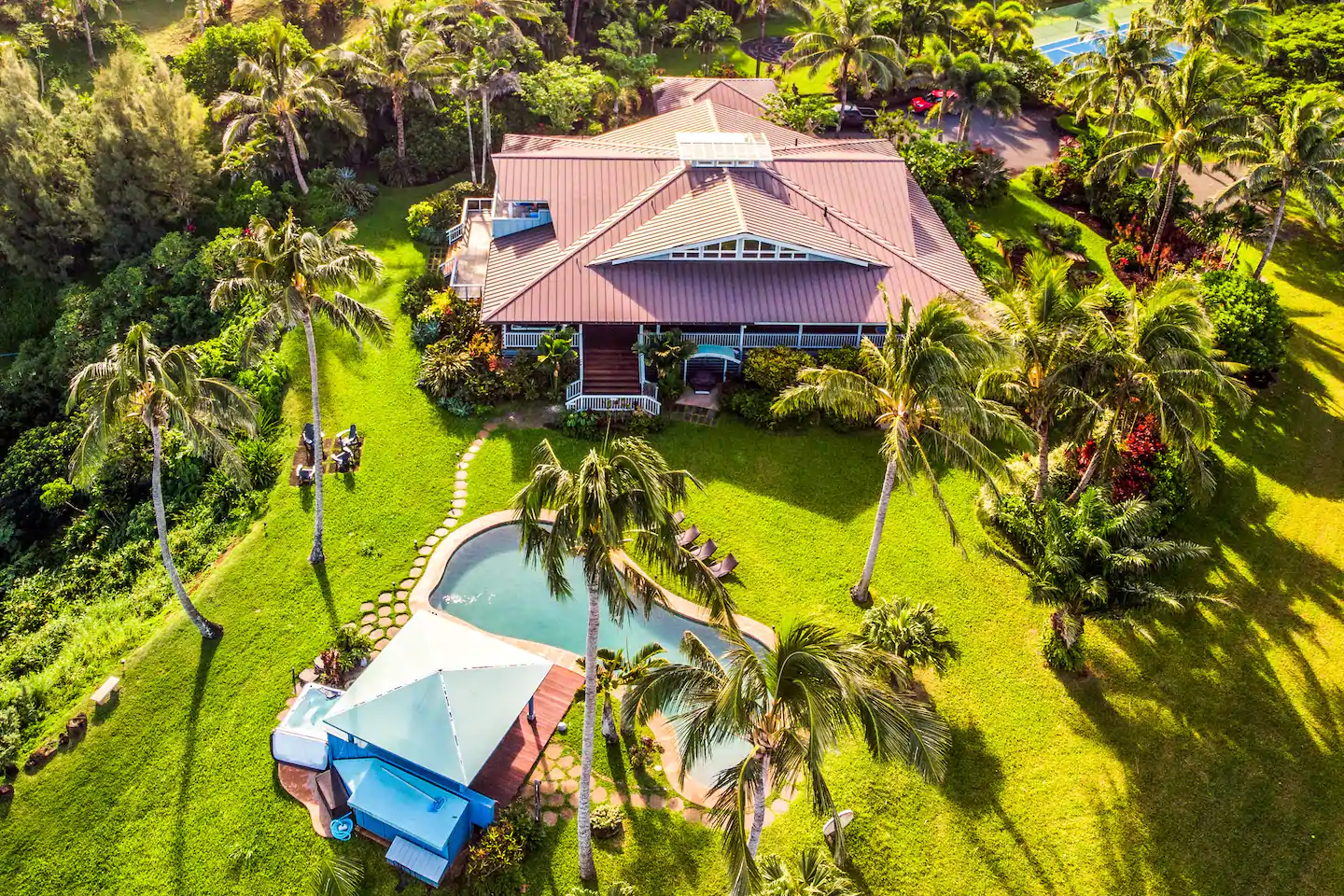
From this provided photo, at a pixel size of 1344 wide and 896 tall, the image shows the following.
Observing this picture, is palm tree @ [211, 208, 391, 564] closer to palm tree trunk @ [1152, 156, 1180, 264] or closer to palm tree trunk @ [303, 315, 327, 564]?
palm tree trunk @ [303, 315, 327, 564]

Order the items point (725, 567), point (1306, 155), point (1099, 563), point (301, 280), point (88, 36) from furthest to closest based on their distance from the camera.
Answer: point (88, 36)
point (1306, 155)
point (725, 567)
point (301, 280)
point (1099, 563)

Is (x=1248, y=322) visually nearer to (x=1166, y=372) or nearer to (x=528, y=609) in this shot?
(x=1166, y=372)

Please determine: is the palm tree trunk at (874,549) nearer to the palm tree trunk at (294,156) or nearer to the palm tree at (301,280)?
the palm tree at (301,280)

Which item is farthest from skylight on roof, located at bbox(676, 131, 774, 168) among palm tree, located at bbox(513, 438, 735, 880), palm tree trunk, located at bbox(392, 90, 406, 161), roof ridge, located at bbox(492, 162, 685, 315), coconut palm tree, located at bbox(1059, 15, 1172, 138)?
palm tree, located at bbox(513, 438, 735, 880)

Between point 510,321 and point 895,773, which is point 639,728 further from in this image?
point 510,321

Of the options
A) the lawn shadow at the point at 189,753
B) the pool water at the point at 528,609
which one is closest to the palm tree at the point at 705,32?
the pool water at the point at 528,609

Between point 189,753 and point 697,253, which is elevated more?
point 697,253

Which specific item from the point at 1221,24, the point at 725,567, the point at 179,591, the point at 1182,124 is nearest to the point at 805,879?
the point at 725,567
